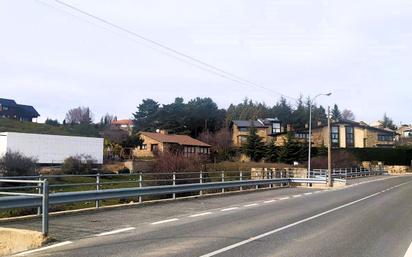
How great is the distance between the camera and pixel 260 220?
575 inches

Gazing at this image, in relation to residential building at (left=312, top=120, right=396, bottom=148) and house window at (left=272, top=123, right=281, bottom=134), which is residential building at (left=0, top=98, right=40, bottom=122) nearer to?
house window at (left=272, top=123, right=281, bottom=134)

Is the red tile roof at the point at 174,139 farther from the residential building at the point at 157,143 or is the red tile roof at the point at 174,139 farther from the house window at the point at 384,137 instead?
the house window at the point at 384,137

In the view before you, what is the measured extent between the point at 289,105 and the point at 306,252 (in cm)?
15377

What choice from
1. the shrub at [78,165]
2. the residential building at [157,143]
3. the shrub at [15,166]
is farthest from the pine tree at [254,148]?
the shrub at [15,166]

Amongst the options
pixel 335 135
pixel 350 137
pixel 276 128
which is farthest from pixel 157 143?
pixel 350 137

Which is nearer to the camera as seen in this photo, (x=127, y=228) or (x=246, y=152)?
(x=127, y=228)

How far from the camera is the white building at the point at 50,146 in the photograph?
230 feet

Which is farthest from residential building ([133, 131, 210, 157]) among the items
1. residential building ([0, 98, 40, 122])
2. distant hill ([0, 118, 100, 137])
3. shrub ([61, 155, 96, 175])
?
residential building ([0, 98, 40, 122])

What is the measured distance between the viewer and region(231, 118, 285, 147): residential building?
114906 mm

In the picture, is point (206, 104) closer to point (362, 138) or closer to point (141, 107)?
point (141, 107)

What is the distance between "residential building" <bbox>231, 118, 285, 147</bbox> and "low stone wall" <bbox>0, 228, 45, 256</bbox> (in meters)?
99.5

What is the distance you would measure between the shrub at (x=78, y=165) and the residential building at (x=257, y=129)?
46.3m

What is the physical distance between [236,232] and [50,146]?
6765 centimetres

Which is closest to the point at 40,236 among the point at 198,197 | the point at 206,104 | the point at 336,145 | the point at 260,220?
the point at 260,220
